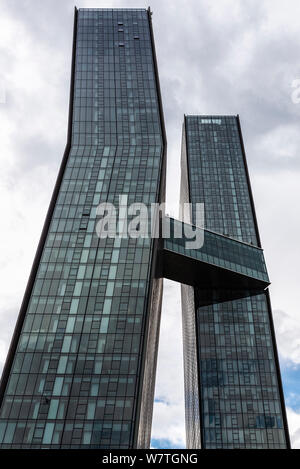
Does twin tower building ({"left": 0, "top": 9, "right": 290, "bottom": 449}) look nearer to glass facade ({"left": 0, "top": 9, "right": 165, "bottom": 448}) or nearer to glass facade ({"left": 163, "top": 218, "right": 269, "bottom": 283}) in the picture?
glass facade ({"left": 0, "top": 9, "right": 165, "bottom": 448})

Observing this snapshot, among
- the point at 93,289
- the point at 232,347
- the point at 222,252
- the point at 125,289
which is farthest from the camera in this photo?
the point at 232,347

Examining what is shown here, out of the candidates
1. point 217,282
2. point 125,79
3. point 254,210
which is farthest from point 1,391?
point 254,210

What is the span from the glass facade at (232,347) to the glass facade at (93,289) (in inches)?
1205

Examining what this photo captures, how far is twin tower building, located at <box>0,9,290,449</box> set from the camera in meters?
72.6

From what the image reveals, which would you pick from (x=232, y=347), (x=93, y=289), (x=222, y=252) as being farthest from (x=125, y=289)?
(x=232, y=347)

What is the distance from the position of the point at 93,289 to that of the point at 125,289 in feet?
19.8

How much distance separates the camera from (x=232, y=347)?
13350cm

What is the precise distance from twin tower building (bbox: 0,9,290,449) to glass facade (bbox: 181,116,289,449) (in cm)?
35

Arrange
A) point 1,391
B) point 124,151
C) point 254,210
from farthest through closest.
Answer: point 254,210, point 124,151, point 1,391

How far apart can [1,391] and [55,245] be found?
103ft

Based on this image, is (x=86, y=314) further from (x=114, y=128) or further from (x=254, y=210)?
(x=254, y=210)

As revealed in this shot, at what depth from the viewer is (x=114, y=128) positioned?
119 m

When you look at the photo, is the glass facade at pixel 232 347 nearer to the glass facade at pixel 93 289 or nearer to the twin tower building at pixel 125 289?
the twin tower building at pixel 125 289

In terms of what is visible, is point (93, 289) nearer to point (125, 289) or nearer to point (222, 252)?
point (125, 289)
